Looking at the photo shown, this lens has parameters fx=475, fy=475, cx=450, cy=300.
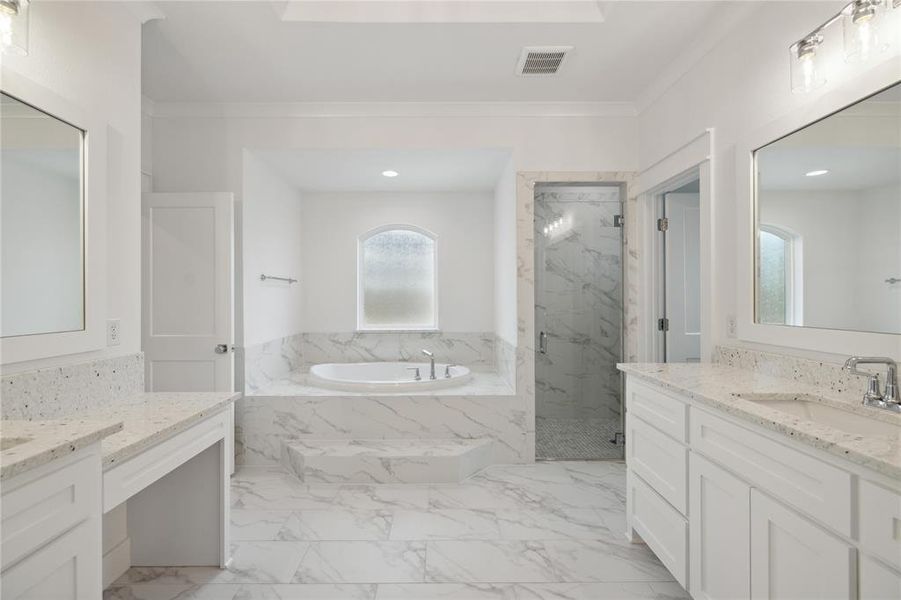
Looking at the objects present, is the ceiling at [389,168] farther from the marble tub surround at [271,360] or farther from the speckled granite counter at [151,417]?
the speckled granite counter at [151,417]

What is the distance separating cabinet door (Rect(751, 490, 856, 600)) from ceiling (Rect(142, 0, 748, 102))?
2.20 metres

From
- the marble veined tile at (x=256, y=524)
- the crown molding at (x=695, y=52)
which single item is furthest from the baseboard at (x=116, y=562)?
the crown molding at (x=695, y=52)

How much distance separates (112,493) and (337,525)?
Answer: 4.46ft

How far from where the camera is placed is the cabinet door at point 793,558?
1104 mm

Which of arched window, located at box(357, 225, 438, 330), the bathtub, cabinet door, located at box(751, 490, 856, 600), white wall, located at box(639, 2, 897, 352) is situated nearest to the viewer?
cabinet door, located at box(751, 490, 856, 600)

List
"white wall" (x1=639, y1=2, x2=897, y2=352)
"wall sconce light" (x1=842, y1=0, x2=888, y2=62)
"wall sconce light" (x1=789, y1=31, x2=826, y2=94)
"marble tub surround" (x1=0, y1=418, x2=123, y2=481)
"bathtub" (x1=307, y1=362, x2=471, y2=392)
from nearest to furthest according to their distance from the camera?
"marble tub surround" (x1=0, y1=418, x2=123, y2=481)
"wall sconce light" (x1=842, y1=0, x2=888, y2=62)
"wall sconce light" (x1=789, y1=31, x2=826, y2=94)
"white wall" (x1=639, y1=2, x2=897, y2=352)
"bathtub" (x1=307, y1=362, x2=471, y2=392)

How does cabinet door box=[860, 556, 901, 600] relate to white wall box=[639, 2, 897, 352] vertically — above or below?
below

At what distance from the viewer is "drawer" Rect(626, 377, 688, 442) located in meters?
1.80

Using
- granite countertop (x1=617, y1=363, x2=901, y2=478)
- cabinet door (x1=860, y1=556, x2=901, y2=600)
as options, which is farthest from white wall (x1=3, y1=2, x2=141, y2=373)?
cabinet door (x1=860, y1=556, x2=901, y2=600)

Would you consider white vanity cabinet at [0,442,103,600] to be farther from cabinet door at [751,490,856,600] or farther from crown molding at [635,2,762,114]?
crown molding at [635,2,762,114]

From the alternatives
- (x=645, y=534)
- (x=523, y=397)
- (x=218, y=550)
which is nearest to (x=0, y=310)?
(x=218, y=550)

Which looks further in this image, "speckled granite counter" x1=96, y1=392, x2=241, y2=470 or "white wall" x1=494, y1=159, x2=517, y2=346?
"white wall" x1=494, y1=159, x2=517, y2=346

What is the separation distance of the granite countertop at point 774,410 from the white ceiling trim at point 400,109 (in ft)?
6.53

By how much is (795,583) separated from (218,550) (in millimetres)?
2164
